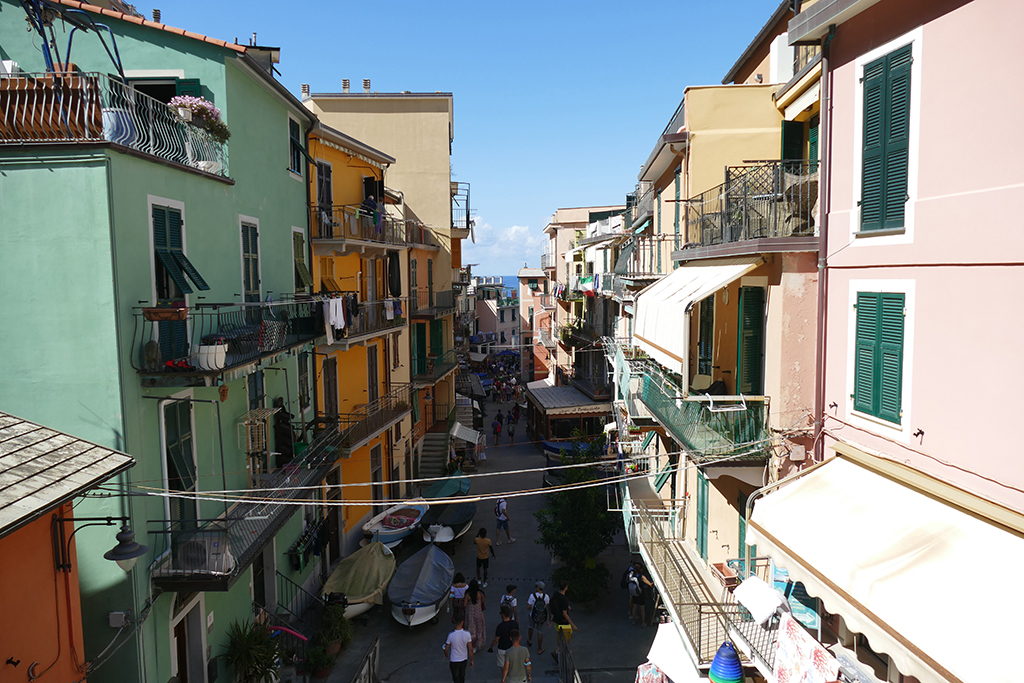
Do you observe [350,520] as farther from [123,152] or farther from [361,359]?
[123,152]

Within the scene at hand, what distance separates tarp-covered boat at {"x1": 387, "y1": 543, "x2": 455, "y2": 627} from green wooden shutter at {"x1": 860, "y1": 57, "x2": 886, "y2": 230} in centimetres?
1253

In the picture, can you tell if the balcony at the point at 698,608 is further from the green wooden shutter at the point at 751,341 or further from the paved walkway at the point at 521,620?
the green wooden shutter at the point at 751,341

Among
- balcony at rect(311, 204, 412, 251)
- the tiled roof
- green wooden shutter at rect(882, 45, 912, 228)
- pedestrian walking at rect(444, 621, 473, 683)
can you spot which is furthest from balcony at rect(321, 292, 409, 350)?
green wooden shutter at rect(882, 45, 912, 228)

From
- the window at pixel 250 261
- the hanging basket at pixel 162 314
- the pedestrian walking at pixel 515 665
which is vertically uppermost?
the window at pixel 250 261

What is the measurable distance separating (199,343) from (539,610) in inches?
387

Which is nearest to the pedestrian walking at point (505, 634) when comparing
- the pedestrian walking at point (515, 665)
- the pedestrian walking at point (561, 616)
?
the pedestrian walking at point (515, 665)

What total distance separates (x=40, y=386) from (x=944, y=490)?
1120 cm

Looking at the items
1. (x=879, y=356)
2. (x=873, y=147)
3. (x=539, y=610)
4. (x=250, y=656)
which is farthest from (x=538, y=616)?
(x=873, y=147)

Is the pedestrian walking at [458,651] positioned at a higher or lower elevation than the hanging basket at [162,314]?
lower

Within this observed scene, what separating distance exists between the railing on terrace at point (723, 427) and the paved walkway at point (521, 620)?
19.9 ft

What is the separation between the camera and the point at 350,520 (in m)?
21.6

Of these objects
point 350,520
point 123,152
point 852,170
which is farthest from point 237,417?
point 852,170

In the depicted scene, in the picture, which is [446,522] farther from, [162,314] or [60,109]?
[60,109]

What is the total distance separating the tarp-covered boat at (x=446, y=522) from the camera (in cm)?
2027
